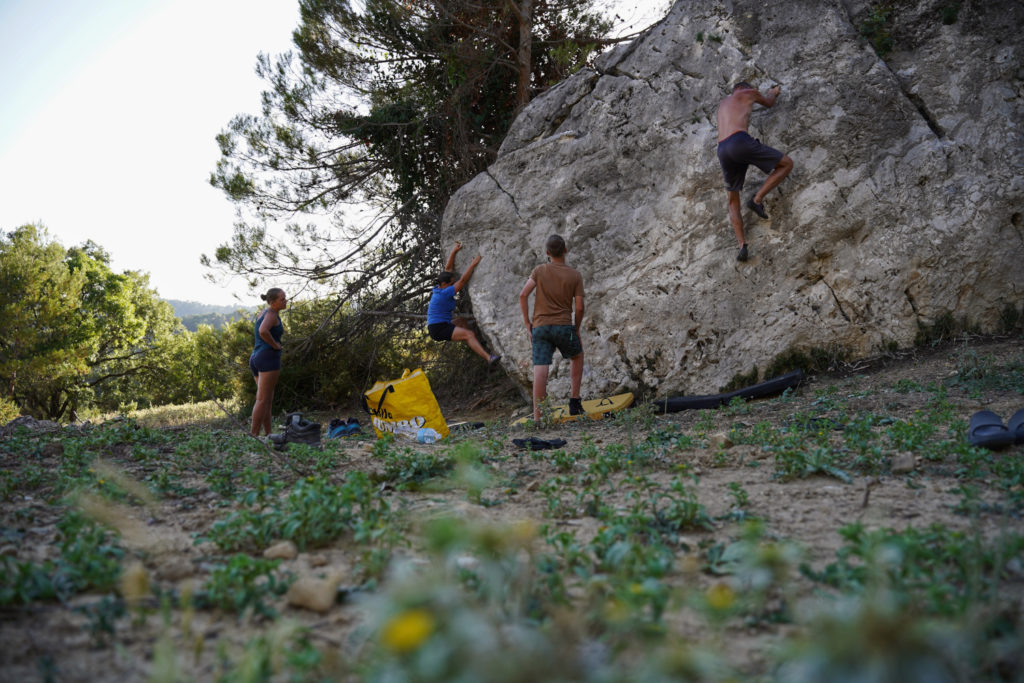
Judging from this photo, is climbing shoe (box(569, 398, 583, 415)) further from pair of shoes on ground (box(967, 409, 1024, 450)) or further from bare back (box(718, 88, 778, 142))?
pair of shoes on ground (box(967, 409, 1024, 450))

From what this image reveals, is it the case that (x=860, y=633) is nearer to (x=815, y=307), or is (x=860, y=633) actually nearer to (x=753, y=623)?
(x=753, y=623)

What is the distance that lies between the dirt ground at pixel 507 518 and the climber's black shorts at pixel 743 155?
2574 millimetres

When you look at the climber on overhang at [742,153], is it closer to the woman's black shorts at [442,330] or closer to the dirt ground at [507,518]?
the dirt ground at [507,518]

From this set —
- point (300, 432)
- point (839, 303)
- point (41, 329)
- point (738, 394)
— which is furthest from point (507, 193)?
point (41, 329)

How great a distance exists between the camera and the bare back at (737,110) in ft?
20.4

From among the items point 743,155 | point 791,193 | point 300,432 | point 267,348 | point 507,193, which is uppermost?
point 507,193

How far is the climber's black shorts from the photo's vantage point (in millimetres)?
6137

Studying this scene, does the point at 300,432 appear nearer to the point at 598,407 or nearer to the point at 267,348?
the point at 267,348

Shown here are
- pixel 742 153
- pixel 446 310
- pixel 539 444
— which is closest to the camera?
pixel 539 444

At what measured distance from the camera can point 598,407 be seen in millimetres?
6508

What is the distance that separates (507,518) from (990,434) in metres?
2.55

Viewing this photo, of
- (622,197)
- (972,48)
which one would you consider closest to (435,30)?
(622,197)

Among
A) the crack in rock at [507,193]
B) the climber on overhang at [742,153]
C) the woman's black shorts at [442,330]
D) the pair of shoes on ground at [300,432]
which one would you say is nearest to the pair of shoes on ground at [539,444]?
the pair of shoes on ground at [300,432]

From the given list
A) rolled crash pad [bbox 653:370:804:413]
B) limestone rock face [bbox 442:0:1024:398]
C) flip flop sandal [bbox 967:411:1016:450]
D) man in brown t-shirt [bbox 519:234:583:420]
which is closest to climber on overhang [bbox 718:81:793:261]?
limestone rock face [bbox 442:0:1024:398]
